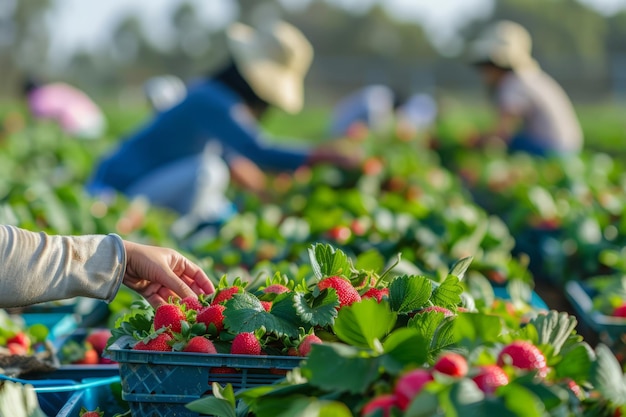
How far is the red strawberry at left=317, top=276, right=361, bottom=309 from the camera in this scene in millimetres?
2217

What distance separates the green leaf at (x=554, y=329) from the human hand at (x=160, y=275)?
827 millimetres

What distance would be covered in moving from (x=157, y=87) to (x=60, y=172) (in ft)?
5.11

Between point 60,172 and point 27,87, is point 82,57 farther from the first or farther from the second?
point 60,172

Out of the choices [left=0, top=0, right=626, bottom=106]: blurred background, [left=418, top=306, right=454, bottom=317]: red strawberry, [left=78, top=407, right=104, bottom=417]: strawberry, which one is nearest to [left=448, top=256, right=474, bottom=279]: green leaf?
[left=418, top=306, right=454, bottom=317]: red strawberry

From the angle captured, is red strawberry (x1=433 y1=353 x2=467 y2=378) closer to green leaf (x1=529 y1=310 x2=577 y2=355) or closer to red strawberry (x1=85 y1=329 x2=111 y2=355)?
green leaf (x1=529 y1=310 x2=577 y2=355)

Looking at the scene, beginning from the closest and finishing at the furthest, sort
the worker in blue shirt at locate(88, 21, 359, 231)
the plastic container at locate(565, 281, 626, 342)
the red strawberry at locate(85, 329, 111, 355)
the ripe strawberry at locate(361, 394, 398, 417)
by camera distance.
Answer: the ripe strawberry at locate(361, 394, 398, 417) < the red strawberry at locate(85, 329, 111, 355) < the plastic container at locate(565, 281, 626, 342) < the worker in blue shirt at locate(88, 21, 359, 231)

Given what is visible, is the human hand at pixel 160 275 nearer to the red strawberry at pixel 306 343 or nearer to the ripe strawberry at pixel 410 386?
the red strawberry at pixel 306 343

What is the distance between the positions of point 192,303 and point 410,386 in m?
0.75

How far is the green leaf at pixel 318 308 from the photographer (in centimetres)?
213

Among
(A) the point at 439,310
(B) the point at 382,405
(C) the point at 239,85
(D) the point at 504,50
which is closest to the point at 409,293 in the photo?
(A) the point at 439,310

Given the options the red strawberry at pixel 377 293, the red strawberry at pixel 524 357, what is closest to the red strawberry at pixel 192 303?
the red strawberry at pixel 377 293

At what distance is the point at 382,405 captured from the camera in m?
1.71

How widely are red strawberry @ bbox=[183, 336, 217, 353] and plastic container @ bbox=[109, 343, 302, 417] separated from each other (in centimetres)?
3

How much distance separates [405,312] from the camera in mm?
2211
